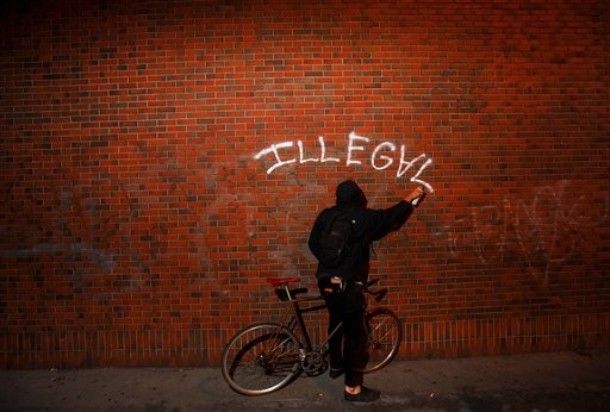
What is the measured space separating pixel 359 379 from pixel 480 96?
331cm

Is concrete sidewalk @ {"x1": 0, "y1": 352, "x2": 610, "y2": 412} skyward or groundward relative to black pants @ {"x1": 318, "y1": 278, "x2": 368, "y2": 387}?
groundward

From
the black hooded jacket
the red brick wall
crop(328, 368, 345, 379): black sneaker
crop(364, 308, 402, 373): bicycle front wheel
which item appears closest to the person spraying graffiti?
the black hooded jacket

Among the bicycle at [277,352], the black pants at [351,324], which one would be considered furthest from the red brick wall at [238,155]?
the black pants at [351,324]

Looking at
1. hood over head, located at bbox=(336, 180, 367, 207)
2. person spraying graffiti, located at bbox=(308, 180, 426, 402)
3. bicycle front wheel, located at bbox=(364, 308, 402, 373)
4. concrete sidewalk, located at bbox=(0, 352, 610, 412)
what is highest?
hood over head, located at bbox=(336, 180, 367, 207)

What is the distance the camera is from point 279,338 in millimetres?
4996

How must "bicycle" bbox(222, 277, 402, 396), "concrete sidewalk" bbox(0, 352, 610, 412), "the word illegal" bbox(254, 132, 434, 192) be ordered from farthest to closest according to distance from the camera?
"the word illegal" bbox(254, 132, 434, 192) → "bicycle" bbox(222, 277, 402, 396) → "concrete sidewalk" bbox(0, 352, 610, 412)

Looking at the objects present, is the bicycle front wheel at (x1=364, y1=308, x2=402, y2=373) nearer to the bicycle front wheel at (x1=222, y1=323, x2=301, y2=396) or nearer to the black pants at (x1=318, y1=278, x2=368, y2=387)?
the black pants at (x1=318, y1=278, x2=368, y2=387)

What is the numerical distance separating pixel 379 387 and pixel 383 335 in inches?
25.0

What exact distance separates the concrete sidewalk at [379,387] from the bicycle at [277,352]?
5.8 inches

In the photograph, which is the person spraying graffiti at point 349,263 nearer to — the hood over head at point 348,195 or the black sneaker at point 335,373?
the hood over head at point 348,195

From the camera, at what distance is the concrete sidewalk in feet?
15.1

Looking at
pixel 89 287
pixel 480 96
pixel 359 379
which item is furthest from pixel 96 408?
pixel 480 96

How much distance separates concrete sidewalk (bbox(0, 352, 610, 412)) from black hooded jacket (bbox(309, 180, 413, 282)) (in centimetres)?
118

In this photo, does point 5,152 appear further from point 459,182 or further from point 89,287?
point 459,182
